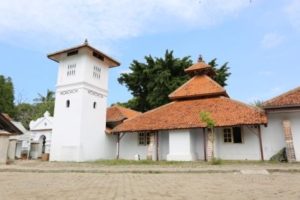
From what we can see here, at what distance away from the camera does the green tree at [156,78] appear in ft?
91.0

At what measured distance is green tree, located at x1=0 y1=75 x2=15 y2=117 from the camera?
37.1 meters

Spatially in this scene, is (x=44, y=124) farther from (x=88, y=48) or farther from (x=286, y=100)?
(x=286, y=100)

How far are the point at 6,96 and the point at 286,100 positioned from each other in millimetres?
35035

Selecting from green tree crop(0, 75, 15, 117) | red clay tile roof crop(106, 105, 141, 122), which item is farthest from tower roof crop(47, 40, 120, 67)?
green tree crop(0, 75, 15, 117)

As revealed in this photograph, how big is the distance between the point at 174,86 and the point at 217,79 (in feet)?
16.2

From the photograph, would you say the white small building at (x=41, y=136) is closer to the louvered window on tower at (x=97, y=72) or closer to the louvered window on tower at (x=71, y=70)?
the louvered window on tower at (x=71, y=70)

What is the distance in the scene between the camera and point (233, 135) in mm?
17328

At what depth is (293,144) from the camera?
15.2 metres

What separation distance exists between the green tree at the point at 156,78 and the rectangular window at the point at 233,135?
10546mm

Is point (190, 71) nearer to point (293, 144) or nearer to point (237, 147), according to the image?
point (237, 147)

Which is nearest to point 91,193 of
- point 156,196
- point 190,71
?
point 156,196

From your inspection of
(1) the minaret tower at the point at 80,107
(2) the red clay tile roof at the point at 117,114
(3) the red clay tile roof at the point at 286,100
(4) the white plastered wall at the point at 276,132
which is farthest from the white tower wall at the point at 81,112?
(3) the red clay tile roof at the point at 286,100

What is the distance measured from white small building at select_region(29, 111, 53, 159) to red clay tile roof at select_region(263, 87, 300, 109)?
59.1 feet

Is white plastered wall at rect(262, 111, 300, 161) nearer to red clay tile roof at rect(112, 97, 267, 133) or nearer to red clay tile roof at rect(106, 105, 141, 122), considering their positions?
red clay tile roof at rect(112, 97, 267, 133)
